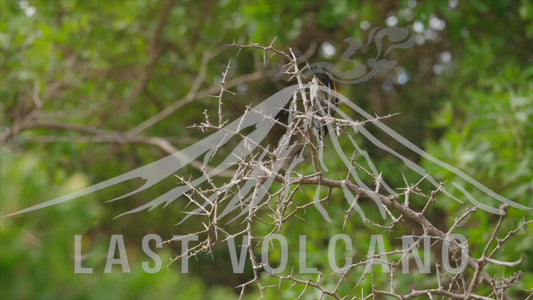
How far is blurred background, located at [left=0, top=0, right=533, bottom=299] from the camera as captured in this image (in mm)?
3346

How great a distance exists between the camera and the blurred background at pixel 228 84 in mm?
3346

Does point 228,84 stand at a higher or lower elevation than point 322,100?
lower

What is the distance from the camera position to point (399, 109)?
4844 millimetres

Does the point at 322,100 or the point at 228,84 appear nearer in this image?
the point at 322,100

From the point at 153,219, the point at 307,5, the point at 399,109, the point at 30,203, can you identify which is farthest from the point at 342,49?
the point at 30,203

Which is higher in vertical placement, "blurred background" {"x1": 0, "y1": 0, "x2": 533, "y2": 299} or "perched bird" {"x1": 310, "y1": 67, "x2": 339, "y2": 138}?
"perched bird" {"x1": 310, "y1": 67, "x2": 339, "y2": 138}

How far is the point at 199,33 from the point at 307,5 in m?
0.75

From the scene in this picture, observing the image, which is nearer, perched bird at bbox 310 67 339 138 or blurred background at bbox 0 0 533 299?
perched bird at bbox 310 67 339 138

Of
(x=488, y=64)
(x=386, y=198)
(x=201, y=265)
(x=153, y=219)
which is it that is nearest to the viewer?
(x=386, y=198)

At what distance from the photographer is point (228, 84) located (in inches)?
153

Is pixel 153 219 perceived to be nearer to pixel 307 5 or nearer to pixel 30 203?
pixel 307 5

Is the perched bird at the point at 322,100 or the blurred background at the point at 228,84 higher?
the perched bird at the point at 322,100

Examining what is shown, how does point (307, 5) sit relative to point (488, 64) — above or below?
above

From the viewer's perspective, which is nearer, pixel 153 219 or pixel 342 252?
pixel 342 252
